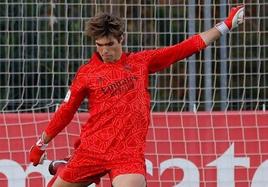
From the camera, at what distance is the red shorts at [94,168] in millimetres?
6500

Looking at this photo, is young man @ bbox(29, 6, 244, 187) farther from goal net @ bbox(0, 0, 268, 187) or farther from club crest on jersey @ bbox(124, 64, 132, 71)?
goal net @ bbox(0, 0, 268, 187)

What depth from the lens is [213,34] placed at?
6.82 m

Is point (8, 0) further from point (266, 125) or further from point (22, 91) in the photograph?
point (266, 125)

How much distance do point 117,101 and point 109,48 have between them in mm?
355

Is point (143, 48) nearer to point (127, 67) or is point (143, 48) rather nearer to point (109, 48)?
point (127, 67)

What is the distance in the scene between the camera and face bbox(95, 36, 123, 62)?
650 cm

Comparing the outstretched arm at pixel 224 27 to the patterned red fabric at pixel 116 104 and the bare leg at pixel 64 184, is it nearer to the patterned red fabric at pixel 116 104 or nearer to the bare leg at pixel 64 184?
the patterned red fabric at pixel 116 104

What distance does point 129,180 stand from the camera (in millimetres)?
6391

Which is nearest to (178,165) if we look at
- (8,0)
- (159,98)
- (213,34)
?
(159,98)

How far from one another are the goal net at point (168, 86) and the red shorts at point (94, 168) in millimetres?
2775

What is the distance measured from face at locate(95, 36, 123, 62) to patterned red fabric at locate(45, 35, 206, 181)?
2.8 inches

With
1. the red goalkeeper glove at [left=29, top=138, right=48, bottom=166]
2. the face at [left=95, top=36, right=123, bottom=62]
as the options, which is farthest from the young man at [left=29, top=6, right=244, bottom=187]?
the red goalkeeper glove at [left=29, top=138, right=48, bottom=166]

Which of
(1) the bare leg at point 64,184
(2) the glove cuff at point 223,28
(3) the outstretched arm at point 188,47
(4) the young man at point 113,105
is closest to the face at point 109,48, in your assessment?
(4) the young man at point 113,105

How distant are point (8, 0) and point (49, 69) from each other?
0.78 meters
